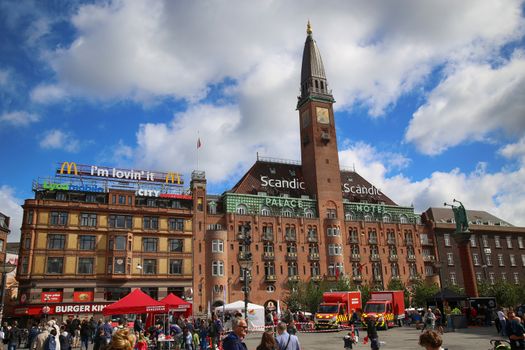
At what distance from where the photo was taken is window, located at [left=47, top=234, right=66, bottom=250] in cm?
5172

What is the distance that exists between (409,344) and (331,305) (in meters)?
14.1

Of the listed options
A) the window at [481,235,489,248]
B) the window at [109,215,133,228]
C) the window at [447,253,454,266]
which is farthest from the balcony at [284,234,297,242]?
the window at [481,235,489,248]

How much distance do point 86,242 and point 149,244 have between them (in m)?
7.40

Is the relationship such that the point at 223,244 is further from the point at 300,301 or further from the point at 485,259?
the point at 485,259

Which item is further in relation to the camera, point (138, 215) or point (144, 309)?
point (138, 215)

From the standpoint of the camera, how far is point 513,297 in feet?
173

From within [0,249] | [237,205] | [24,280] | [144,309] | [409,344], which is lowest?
[409,344]

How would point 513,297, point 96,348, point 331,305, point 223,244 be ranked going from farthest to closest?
point 223,244, point 513,297, point 331,305, point 96,348

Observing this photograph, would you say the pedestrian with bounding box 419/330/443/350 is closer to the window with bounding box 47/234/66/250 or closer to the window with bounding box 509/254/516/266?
the window with bounding box 47/234/66/250

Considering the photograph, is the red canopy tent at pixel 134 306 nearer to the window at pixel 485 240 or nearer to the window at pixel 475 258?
the window at pixel 475 258

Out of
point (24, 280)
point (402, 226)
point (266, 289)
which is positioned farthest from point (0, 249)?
point (402, 226)

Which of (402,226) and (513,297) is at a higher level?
(402,226)

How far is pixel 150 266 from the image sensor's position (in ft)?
183

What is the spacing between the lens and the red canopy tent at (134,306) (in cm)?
2473
